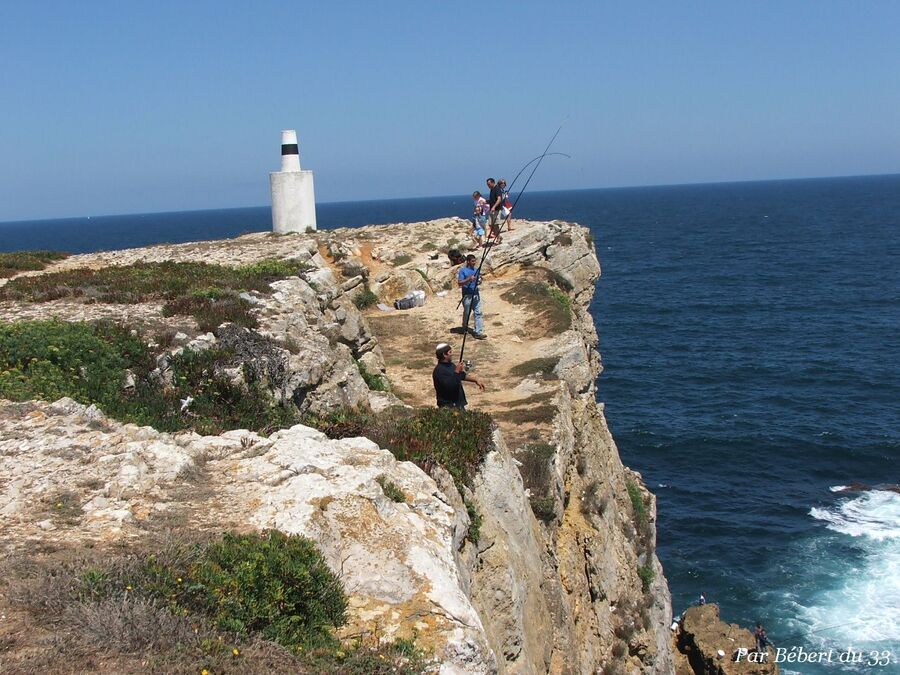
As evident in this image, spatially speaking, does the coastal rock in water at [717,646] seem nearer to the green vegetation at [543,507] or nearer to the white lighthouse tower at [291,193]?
the green vegetation at [543,507]

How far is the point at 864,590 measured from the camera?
27.0 meters

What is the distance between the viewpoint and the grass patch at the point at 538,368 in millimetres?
17734

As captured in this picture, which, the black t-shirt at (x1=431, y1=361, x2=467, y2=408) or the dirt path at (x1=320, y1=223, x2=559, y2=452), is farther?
the dirt path at (x1=320, y1=223, x2=559, y2=452)

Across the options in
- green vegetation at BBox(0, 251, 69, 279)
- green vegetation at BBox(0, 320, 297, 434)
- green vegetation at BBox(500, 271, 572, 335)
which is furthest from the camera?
green vegetation at BBox(500, 271, 572, 335)

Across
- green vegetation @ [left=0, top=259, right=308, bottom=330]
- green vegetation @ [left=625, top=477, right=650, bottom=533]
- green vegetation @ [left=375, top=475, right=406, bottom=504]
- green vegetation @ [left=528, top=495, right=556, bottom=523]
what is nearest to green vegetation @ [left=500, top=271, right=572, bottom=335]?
green vegetation @ [left=625, top=477, right=650, bottom=533]

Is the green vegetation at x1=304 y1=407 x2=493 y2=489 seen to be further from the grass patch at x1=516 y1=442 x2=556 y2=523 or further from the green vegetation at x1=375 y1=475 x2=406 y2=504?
the grass patch at x1=516 y1=442 x2=556 y2=523

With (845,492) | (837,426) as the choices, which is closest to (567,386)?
(845,492)

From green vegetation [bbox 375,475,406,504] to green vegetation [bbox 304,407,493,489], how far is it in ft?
3.78

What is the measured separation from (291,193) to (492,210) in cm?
803

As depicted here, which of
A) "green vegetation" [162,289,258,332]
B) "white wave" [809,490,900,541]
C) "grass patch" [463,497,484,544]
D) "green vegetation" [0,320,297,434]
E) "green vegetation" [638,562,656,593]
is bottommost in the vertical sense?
"white wave" [809,490,900,541]

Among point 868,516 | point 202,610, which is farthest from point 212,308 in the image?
point 868,516

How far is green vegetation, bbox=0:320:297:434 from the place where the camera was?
10734 millimetres

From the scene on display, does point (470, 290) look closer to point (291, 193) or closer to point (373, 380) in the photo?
point (373, 380)

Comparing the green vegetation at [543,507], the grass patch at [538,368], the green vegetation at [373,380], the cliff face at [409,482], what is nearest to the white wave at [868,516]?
the cliff face at [409,482]
